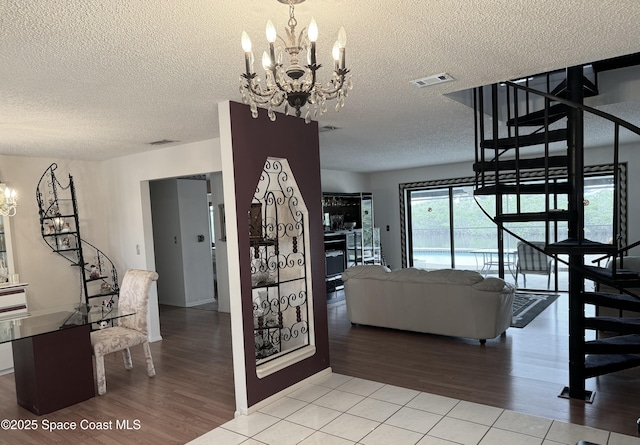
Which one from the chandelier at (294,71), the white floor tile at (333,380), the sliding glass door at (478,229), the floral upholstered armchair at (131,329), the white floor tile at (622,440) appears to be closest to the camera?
the chandelier at (294,71)

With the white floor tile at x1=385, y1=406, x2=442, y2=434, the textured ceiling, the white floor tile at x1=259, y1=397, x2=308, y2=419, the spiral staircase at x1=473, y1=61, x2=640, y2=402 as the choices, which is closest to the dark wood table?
the white floor tile at x1=259, y1=397, x2=308, y2=419

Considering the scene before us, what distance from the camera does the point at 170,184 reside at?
24.6ft

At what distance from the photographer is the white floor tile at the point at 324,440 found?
283 centimetres

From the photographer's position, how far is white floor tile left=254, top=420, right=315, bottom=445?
9.42 ft

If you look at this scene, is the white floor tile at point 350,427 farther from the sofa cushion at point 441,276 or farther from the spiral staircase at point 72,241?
the spiral staircase at point 72,241

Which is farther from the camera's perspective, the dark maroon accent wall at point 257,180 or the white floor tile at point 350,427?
the dark maroon accent wall at point 257,180

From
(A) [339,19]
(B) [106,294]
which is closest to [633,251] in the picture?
(A) [339,19]

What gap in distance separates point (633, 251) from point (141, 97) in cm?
819

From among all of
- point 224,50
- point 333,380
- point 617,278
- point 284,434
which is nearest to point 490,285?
point 617,278

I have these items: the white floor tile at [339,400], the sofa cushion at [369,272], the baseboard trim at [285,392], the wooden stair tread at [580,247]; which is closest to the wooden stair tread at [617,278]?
the wooden stair tread at [580,247]

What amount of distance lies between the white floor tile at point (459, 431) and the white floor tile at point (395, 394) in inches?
17.1

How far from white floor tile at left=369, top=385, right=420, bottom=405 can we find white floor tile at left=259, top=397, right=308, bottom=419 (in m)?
0.62

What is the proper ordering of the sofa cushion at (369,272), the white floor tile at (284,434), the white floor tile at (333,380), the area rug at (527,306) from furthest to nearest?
the area rug at (527,306), the sofa cushion at (369,272), the white floor tile at (333,380), the white floor tile at (284,434)

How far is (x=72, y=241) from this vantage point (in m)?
5.41
